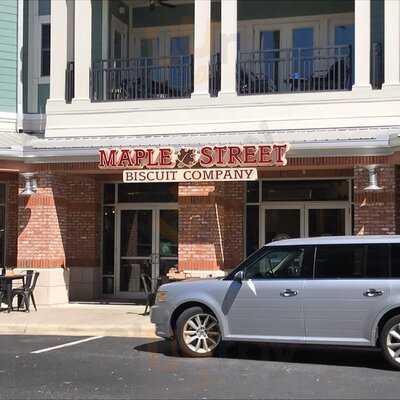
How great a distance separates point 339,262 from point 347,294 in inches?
19.5

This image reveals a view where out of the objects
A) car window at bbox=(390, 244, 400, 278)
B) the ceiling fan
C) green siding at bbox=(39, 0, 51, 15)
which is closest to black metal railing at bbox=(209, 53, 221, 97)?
the ceiling fan

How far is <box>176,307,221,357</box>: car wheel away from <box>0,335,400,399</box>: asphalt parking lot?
8.0 inches

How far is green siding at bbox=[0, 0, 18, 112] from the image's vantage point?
18.1 metres

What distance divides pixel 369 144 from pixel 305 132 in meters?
1.80

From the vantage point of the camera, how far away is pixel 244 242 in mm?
17422

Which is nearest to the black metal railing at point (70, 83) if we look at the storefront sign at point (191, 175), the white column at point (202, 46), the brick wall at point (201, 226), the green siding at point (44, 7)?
the green siding at point (44, 7)

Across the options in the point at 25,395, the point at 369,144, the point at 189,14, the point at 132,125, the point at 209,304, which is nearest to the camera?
the point at 25,395

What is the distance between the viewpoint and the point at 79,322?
1376cm

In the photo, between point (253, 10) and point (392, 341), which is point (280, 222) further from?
point (392, 341)

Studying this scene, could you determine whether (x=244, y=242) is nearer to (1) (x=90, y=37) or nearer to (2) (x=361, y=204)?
(2) (x=361, y=204)

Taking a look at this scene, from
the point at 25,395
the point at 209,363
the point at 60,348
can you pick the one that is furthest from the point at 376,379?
the point at 60,348

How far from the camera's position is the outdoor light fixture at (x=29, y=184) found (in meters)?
16.6

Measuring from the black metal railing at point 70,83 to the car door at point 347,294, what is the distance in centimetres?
1003

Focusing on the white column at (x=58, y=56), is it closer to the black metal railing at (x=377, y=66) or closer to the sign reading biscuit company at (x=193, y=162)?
the sign reading biscuit company at (x=193, y=162)
